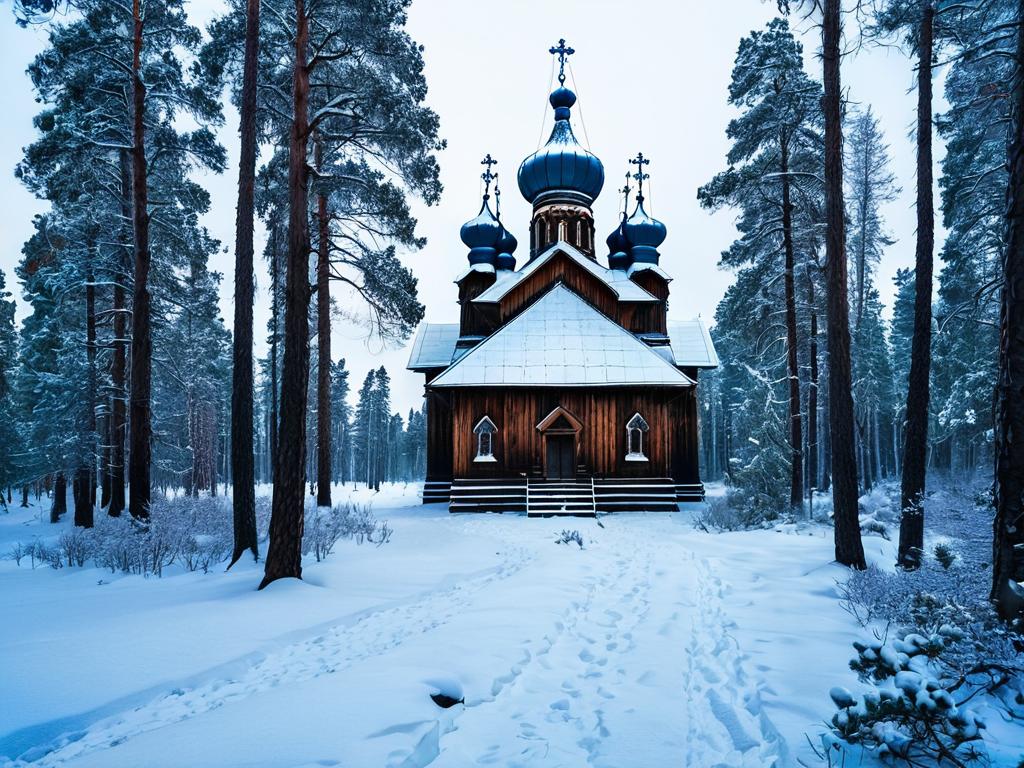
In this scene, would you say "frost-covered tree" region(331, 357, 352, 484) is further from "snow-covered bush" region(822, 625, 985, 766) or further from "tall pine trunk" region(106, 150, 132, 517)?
"snow-covered bush" region(822, 625, 985, 766)

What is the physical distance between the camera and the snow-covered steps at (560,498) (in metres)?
17.3

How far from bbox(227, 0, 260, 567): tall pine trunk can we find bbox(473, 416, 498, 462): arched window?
10.7 meters

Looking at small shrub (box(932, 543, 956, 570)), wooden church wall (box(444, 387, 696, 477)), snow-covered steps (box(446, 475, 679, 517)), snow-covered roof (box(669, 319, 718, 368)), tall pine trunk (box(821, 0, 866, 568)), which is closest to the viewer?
small shrub (box(932, 543, 956, 570))

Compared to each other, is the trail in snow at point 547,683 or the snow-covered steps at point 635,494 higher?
the trail in snow at point 547,683

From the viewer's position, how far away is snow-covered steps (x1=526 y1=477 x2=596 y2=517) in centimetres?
1727

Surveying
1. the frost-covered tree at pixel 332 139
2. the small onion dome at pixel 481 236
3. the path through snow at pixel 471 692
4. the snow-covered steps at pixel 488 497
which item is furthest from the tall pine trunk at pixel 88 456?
the small onion dome at pixel 481 236

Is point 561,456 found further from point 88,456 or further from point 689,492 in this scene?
point 88,456

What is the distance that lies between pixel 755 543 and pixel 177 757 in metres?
10.5

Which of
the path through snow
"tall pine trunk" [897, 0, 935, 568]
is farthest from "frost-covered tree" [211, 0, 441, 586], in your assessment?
"tall pine trunk" [897, 0, 935, 568]

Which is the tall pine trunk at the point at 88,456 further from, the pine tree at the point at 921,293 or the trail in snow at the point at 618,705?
the pine tree at the point at 921,293

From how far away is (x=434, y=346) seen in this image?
24672mm

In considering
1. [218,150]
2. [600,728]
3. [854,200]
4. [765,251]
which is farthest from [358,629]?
[854,200]

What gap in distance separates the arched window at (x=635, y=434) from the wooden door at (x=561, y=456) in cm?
203

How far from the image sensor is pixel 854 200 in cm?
2239
